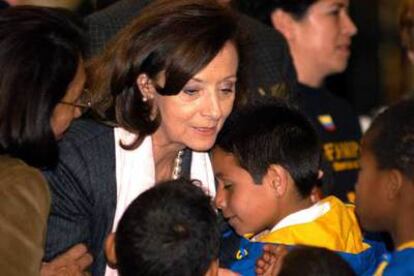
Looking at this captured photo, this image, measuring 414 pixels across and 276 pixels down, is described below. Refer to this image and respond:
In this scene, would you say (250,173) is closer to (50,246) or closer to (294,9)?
(50,246)

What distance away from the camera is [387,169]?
337 centimetres

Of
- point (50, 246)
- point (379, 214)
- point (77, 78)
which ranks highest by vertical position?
point (77, 78)

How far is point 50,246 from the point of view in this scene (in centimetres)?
361

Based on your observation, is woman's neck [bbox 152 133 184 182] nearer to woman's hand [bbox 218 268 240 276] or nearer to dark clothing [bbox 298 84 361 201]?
woman's hand [bbox 218 268 240 276]

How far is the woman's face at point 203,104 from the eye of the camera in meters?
3.62

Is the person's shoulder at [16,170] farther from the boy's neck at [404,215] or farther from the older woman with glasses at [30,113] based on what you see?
the boy's neck at [404,215]

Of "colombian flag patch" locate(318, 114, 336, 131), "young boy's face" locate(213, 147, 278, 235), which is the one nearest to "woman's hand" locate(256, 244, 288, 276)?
"young boy's face" locate(213, 147, 278, 235)

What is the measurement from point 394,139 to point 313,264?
0.67m

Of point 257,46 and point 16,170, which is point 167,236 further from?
point 257,46

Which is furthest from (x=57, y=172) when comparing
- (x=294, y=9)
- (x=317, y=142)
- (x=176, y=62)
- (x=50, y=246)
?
(x=294, y=9)

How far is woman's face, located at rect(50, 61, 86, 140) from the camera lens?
134 inches

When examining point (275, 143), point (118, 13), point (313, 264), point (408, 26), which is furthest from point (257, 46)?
point (313, 264)

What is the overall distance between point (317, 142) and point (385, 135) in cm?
39

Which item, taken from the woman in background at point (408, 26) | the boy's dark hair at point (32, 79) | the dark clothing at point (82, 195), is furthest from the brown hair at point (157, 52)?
the woman in background at point (408, 26)
